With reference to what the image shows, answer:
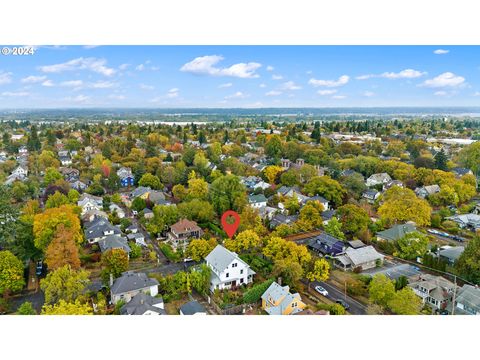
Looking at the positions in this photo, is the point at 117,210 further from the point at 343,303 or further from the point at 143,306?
the point at 343,303

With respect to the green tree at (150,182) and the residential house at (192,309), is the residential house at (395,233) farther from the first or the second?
the green tree at (150,182)

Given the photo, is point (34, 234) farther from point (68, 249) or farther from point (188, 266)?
point (188, 266)

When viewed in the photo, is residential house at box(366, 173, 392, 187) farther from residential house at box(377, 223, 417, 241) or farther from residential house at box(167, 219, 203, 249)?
residential house at box(167, 219, 203, 249)

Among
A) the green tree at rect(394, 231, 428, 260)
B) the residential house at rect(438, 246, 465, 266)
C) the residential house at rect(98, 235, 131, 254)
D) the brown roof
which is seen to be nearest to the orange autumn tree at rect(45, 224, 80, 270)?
the residential house at rect(98, 235, 131, 254)

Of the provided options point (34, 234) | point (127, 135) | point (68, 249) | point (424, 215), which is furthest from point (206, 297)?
point (127, 135)

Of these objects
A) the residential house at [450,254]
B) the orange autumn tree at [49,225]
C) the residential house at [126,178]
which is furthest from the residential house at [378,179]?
the orange autumn tree at [49,225]

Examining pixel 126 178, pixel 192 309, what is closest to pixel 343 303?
pixel 192 309
